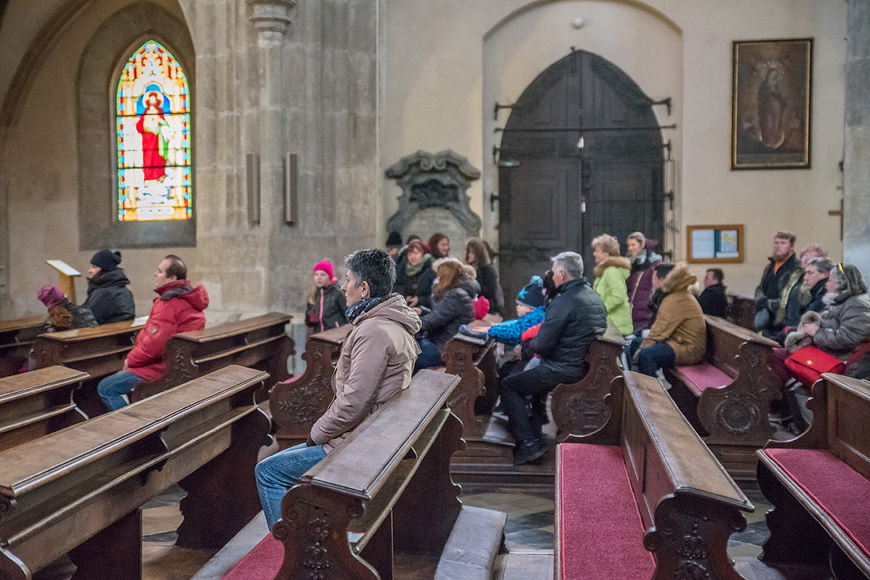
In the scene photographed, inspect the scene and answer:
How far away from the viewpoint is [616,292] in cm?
744

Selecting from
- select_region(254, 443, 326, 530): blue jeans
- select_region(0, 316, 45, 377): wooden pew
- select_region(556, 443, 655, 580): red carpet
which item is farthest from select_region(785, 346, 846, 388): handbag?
select_region(0, 316, 45, 377): wooden pew

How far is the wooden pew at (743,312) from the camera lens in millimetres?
9234

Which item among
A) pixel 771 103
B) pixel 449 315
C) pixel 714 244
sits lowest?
pixel 449 315

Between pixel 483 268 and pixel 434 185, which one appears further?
pixel 434 185

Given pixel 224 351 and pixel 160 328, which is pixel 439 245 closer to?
pixel 224 351

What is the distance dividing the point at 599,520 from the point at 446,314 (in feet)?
11.6

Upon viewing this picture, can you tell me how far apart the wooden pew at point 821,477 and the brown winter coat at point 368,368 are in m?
1.76

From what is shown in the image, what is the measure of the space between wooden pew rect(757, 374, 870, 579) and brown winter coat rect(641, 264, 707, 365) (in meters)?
2.42

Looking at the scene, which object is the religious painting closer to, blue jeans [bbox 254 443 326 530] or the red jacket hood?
the red jacket hood

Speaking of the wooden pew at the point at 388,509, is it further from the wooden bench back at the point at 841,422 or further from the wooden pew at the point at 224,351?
the wooden pew at the point at 224,351

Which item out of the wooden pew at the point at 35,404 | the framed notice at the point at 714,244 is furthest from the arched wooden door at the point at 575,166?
the wooden pew at the point at 35,404

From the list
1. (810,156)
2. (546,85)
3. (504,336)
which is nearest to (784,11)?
(810,156)

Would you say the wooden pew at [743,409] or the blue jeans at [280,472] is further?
the wooden pew at [743,409]

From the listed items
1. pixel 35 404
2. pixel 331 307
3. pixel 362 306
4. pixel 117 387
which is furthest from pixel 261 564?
pixel 331 307
